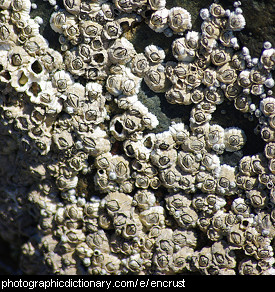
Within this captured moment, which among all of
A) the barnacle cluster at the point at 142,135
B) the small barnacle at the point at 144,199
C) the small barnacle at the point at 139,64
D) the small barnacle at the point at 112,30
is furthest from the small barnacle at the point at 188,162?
the small barnacle at the point at 112,30

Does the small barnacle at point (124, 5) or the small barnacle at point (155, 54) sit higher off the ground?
the small barnacle at point (124, 5)

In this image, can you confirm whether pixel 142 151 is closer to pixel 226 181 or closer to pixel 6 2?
pixel 226 181

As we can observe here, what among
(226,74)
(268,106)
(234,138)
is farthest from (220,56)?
(234,138)

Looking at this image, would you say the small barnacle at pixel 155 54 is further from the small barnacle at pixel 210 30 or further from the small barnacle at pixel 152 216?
the small barnacle at pixel 152 216

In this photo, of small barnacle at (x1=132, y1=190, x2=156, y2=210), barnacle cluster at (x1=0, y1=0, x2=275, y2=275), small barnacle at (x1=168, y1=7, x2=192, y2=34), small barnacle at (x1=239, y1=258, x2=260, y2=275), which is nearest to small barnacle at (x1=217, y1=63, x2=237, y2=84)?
barnacle cluster at (x1=0, y1=0, x2=275, y2=275)

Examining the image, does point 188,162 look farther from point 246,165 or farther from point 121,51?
point 121,51

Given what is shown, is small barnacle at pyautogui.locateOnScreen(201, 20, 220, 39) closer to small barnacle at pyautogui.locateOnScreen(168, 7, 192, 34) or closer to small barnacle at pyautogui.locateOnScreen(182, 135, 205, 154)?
small barnacle at pyautogui.locateOnScreen(168, 7, 192, 34)
